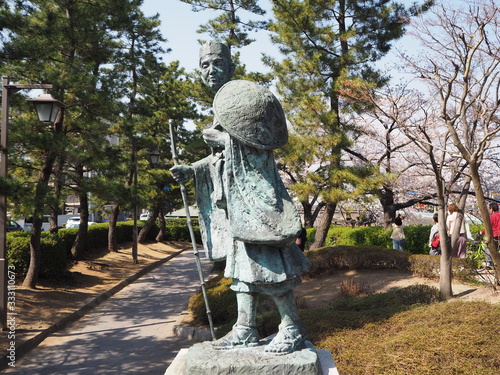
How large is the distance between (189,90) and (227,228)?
16.2m

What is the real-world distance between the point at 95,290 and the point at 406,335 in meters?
9.03

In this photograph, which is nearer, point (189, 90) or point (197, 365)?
point (197, 365)

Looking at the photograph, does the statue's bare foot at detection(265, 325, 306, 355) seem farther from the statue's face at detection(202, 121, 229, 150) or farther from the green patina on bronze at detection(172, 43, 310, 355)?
the statue's face at detection(202, 121, 229, 150)

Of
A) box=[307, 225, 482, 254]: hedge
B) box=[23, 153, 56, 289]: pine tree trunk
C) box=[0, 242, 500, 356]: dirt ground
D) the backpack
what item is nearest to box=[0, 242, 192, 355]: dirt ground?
box=[0, 242, 500, 356]: dirt ground

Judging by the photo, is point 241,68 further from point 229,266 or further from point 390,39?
point 229,266

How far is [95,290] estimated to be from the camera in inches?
475

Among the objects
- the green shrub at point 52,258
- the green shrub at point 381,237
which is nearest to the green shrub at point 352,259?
the green shrub at point 381,237

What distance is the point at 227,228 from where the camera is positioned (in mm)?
3465

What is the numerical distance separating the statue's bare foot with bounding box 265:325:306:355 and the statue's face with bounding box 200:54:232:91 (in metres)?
1.84

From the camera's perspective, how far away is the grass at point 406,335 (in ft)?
14.6

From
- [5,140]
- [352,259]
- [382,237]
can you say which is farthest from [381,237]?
[5,140]

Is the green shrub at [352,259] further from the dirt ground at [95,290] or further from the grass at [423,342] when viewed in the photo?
the grass at [423,342]

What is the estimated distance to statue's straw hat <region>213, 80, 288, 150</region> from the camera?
310 centimetres

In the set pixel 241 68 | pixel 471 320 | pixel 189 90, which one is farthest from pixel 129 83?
pixel 471 320
